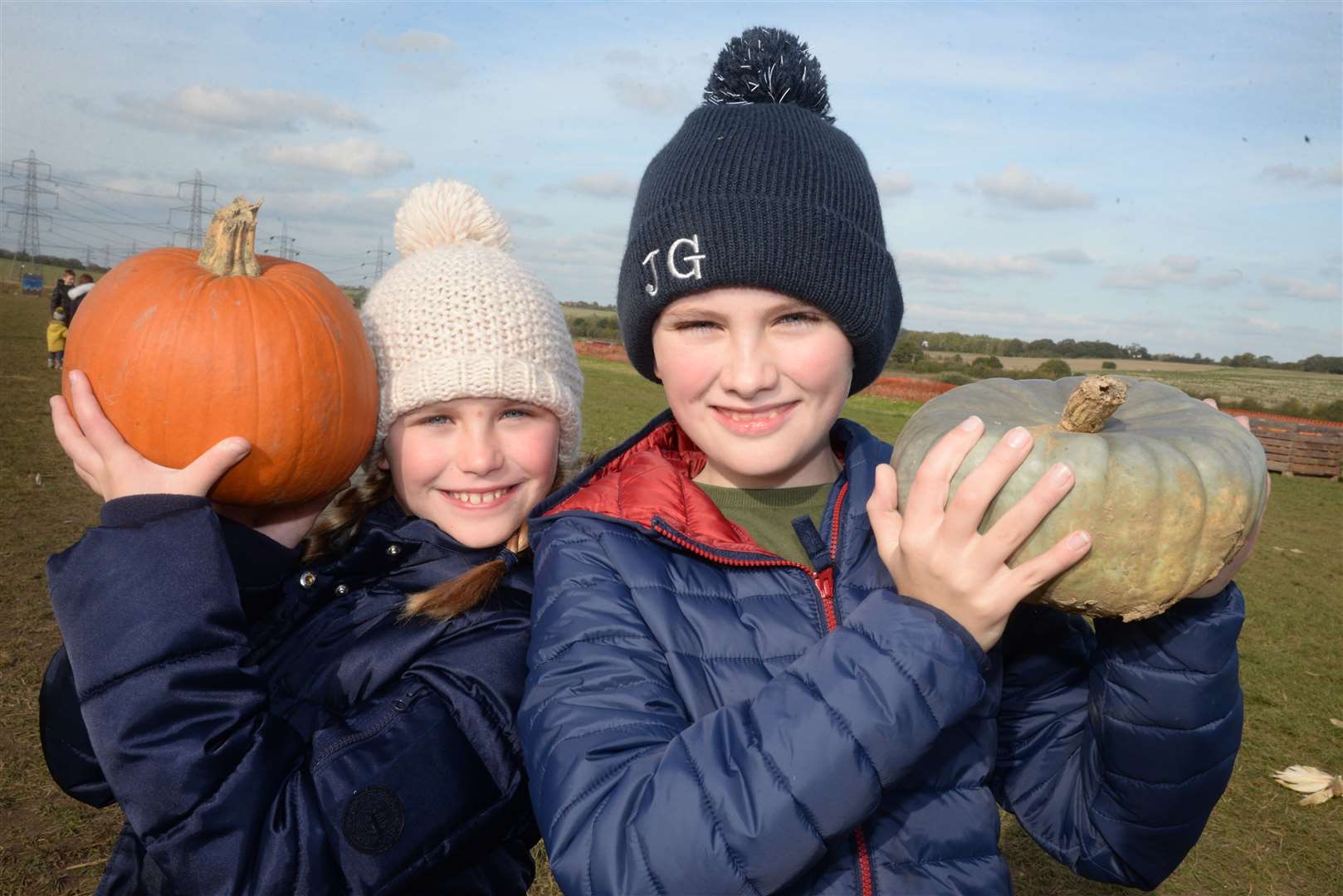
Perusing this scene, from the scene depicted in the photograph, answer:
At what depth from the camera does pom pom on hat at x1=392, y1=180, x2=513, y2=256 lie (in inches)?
119

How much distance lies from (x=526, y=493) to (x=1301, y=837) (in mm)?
5115

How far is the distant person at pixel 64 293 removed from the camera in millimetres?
23755

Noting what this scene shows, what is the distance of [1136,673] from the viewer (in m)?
2.14

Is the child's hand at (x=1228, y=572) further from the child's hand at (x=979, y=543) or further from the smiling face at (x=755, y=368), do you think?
the smiling face at (x=755, y=368)

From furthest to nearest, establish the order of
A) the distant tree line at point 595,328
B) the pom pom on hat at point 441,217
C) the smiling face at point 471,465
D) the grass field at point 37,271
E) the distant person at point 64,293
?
1. the grass field at point 37,271
2. the distant tree line at point 595,328
3. the distant person at point 64,293
4. the pom pom on hat at point 441,217
5. the smiling face at point 471,465

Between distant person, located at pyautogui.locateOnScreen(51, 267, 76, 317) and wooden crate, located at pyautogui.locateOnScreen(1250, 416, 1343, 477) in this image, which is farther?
distant person, located at pyautogui.locateOnScreen(51, 267, 76, 317)

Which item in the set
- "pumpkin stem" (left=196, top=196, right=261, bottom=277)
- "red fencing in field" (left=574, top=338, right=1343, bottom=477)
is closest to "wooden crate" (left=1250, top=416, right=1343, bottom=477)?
"red fencing in field" (left=574, top=338, right=1343, bottom=477)

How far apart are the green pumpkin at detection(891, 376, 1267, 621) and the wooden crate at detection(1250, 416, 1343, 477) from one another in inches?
992

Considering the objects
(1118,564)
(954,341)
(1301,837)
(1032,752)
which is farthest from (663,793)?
(954,341)

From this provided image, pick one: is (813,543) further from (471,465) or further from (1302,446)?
(1302,446)

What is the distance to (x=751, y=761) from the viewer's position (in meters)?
1.63

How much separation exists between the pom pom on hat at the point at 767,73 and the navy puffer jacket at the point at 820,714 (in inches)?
38.8

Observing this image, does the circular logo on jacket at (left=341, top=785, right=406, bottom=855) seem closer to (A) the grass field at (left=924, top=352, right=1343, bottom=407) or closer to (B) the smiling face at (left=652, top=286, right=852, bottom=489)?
(B) the smiling face at (left=652, top=286, right=852, bottom=489)

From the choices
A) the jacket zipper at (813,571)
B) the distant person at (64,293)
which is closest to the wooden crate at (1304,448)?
the jacket zipper at (813,571)
